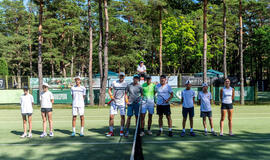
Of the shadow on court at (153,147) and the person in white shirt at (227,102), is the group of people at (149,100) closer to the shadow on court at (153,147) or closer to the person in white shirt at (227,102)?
the person in white shirt at (227,102)

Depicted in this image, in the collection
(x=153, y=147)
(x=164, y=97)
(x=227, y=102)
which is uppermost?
(x=164, y=97)

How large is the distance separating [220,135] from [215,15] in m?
44.3

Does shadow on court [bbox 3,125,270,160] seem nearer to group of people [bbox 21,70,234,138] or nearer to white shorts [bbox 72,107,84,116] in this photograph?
group of people [bbox 21,70,234,138]

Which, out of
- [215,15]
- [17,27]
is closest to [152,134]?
[215,15]

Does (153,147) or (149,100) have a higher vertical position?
(149,100)

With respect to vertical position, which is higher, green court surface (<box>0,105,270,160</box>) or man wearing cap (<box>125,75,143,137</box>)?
man wearing cap (<box>125,75,143,137</box>)

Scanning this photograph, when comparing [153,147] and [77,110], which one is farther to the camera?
[77,110]

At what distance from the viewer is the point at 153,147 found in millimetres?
7133

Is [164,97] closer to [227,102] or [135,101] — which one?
[135,101]

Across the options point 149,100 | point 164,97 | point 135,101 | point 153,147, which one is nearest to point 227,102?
point 164,97

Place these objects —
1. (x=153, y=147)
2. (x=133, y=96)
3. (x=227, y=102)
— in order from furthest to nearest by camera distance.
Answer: (x=227, y=102)
(x=133, y=96)
(x=153, y=147)

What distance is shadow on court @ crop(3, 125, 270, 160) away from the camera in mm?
6426

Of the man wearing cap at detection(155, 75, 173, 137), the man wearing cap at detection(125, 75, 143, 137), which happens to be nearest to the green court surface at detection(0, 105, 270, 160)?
the man wearing cap at detection(155, 75, 173, 137)

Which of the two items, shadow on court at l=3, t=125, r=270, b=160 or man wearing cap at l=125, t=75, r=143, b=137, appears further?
man wearing cap at l=125, t=75, r=143, b=137
